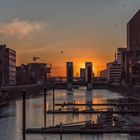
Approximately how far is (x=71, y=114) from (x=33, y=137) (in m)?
37.6

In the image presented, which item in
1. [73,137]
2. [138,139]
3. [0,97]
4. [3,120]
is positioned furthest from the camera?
[0,97]

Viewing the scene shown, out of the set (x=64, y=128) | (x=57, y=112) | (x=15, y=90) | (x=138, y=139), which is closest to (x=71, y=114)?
(x=57, y=112)

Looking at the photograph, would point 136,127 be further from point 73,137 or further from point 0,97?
point 0,97

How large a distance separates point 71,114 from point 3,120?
61.3 feet

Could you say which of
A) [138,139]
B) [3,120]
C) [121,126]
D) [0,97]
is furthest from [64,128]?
[0,97]

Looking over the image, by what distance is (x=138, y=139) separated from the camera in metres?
58.4

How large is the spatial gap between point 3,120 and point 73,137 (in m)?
25.2

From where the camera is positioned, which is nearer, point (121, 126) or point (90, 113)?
point (121, 126)

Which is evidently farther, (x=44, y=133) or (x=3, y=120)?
(x=3, y=120)

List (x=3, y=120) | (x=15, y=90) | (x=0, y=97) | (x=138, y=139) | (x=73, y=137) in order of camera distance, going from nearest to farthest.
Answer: (x=138, y=139), (x=73, y=137), (x=3, y=120), (x=0, y=97), (x=15, y=90)

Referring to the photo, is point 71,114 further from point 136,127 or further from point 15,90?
point 15,90

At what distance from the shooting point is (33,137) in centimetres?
6284

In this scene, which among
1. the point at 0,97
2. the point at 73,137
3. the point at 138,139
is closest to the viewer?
the point at 138,139

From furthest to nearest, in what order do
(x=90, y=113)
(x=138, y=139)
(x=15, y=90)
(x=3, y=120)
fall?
(x=15, y=90) → (x=90, y=113) → (x=3, y=120) → (x=138, y=139)
